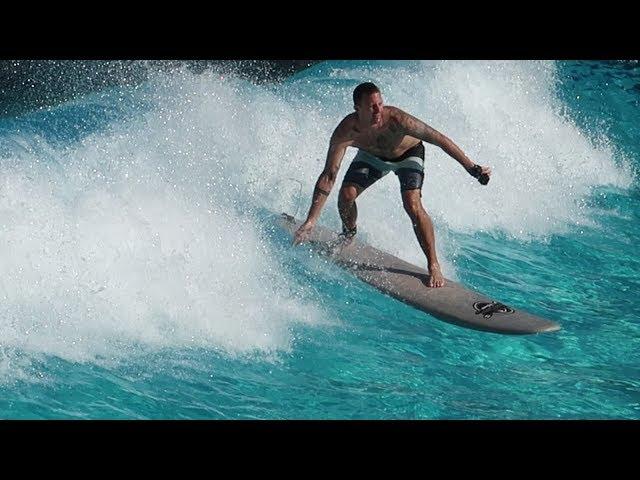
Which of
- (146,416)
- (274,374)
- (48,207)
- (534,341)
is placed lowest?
(146,416)

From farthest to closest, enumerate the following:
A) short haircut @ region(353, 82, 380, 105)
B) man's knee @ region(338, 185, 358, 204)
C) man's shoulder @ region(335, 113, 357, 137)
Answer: man's knee @ region(338, 185, 358, 204)
man's shoulder @ region(335, 113, 357, 137)
short haircut @ region(353, 82, 380, 105)

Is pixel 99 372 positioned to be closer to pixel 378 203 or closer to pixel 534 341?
pixel 534 341

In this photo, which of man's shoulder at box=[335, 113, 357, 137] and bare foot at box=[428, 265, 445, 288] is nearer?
man's shoulder at box=[335, 113, 357, 137]

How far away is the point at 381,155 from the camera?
249 inches

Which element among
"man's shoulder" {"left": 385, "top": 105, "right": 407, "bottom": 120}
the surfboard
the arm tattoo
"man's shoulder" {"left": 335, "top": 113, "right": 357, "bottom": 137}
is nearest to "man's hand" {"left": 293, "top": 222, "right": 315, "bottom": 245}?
the arm tattoo

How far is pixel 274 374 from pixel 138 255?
1.31 metres

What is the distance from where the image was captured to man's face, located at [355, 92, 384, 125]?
5.93 meters

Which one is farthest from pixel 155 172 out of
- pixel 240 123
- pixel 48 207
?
pixel 240 123

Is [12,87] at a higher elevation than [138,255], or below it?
higher

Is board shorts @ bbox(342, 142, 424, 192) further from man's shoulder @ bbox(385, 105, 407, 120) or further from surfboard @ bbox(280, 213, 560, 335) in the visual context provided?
surfboard @ bbox(280, 213, 560, 335)

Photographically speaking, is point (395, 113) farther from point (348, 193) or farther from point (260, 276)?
point (260, 276)

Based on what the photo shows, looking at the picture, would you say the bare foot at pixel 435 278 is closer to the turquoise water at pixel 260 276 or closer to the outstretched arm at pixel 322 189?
the turquoise water at pixel 260 276

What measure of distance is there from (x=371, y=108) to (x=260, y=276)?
4.46ft

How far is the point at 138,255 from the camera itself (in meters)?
6.36
